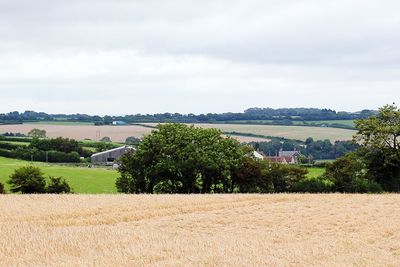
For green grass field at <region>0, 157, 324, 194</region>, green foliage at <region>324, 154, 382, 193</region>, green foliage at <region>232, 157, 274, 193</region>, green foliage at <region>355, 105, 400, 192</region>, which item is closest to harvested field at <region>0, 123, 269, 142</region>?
green grass field at <region>0, 157, 324, 194</region>

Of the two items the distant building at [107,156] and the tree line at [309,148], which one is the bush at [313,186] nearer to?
the tree line at [309,148]

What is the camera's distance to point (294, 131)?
145 metres

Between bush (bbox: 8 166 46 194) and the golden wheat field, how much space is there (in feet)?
44.5

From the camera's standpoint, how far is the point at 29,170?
52.8 meters

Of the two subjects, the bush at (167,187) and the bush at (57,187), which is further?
the bush at (167,187)

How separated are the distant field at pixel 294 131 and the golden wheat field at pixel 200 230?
93.3 m

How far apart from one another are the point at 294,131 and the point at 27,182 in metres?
98.9

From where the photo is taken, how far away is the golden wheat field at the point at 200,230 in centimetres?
1745

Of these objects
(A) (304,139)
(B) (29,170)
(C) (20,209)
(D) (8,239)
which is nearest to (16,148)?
(B) (29,170)

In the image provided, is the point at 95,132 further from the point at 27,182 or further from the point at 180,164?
the point at 27,182

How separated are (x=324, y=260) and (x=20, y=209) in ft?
62.0

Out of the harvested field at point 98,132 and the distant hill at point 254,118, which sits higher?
the distant hill at point 254,118

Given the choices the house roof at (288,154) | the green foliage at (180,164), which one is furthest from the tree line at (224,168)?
the house roof at (288,154)

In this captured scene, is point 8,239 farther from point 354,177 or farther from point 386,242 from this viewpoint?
point 354,177
